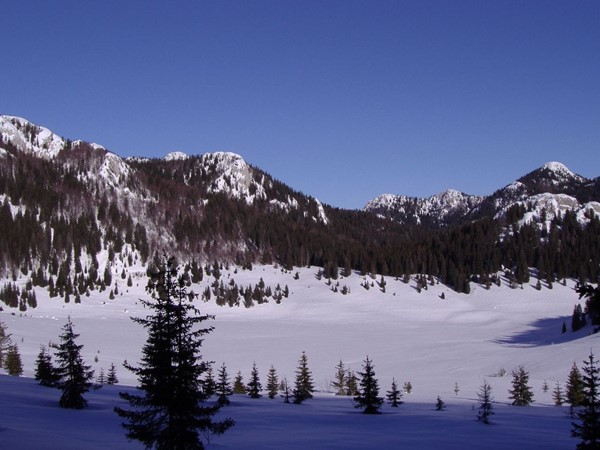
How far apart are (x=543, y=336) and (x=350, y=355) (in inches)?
1201

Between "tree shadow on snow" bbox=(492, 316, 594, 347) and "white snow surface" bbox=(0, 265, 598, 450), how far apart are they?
269 mm

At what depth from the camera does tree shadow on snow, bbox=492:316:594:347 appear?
208 ft

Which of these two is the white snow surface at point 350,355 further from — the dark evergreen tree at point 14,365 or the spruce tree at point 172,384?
the spruce tree at point 172,384

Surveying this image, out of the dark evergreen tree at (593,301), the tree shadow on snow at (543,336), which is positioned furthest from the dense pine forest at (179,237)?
the dark evergreen tree at (593,301)

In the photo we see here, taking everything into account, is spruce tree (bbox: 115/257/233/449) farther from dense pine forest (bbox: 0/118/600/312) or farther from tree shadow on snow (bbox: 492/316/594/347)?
dense pine forest (bbox: 0/118/600/312)

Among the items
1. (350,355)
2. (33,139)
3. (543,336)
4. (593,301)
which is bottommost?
(350,355)

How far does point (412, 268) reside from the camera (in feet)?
424

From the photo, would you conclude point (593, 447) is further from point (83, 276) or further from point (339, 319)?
point (83, 276)

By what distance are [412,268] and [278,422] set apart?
110m

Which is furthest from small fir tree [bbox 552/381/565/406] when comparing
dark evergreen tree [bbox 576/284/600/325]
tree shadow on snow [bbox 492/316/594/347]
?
dark evergreen tree [bbox 576/284/600/325]

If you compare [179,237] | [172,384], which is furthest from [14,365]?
[179,237]

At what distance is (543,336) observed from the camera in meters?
70.1

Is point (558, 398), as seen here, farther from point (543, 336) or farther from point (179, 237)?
point (179, 237)

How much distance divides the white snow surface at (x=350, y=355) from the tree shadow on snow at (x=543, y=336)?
27 cm
